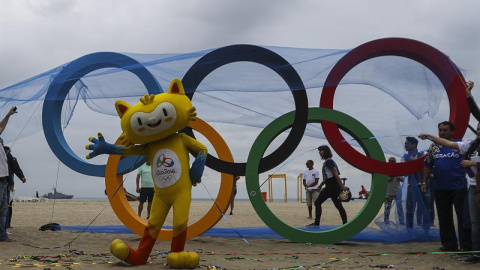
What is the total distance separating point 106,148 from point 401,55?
4669 mm

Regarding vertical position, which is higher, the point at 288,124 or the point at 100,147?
the point at 288,124

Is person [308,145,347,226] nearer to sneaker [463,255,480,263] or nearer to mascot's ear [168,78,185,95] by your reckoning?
sneaker [463,255,480,263]

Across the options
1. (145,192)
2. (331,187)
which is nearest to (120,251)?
(331,187)

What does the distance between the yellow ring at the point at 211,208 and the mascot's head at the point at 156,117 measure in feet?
6.51

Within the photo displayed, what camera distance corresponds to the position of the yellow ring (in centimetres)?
791

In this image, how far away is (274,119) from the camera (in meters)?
7.98

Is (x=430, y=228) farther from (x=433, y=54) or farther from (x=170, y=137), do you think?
(x=170, y=137)

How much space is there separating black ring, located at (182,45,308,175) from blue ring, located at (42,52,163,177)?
0.71m

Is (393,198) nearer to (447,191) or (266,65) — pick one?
(447,191)

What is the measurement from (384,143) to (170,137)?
3.46 meters

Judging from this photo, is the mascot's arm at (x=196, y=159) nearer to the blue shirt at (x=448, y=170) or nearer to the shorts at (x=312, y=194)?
the blue shirt at (x=448, y=170)

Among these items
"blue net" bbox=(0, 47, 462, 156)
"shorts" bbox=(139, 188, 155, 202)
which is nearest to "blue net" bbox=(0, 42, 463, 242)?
"blue net" bbox=(0, 47, 462, 156)

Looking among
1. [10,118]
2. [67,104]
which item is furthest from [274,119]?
[10,118]

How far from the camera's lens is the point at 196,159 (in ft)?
19.6
